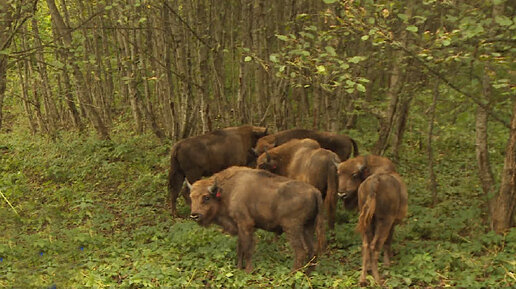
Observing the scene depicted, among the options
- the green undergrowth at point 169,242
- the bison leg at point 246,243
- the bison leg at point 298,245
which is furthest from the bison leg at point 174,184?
the bison leg at point 298,245

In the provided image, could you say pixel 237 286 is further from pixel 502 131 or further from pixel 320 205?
pixel 502 131

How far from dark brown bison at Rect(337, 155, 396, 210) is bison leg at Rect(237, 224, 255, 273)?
1.75 meters

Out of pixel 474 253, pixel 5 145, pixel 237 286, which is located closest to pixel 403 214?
pixel 474 253

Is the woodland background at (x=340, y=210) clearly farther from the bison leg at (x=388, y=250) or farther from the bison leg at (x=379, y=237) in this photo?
the bison leg at (x=379, y=237)

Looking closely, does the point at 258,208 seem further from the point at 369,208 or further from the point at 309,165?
the point at 309,165

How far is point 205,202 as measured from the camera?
6988 millimetres

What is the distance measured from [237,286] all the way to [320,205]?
1.68 metres

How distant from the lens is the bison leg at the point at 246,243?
6.74m

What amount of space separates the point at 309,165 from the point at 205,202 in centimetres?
237

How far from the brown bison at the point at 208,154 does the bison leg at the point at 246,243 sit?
2.85 metres

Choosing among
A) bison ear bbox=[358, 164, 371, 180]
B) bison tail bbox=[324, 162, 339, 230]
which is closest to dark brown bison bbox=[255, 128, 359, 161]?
bison tail bbox=[324, 162, 339, 230]

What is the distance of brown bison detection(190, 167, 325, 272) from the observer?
21.1 feet

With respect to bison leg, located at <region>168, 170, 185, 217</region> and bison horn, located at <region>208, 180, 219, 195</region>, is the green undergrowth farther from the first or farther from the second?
bison horn, located at <region>208, 180, 219, 195</region>

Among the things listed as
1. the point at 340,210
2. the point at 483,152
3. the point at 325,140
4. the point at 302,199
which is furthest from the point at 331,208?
the point at 483,152
